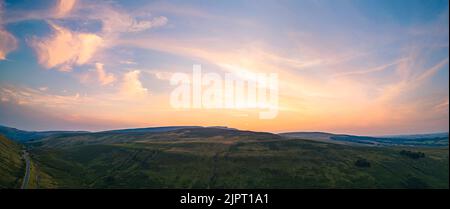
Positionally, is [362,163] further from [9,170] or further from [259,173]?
[9,170]

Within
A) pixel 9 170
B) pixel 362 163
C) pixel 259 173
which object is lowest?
pixel 259 173

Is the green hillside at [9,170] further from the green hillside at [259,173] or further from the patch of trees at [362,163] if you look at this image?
the patch of trees at [362,163]

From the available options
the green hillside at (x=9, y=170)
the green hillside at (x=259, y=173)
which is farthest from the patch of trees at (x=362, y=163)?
the green hillside at (x=9, y=170)

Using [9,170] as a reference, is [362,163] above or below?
below

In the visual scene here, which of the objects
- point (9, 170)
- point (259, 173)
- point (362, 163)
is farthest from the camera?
point (362, 163)

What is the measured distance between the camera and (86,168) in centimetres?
19612

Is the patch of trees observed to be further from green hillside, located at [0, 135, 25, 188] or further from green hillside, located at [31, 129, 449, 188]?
green hillside, located at [0, 135, 25, 188]

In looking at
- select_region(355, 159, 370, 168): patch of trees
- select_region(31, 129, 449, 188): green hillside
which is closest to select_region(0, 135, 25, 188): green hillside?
select_region(31, 129, 449, 188): green hillside

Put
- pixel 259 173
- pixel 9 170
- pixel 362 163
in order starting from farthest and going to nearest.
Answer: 1. pixel 362 163
2. pixel 259 173
3. pixel 9 170

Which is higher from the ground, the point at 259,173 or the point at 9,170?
the point at 9,170

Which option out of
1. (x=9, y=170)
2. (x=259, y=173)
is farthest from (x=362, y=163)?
(x=9, y=170)

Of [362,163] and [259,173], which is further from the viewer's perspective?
[362,163]
